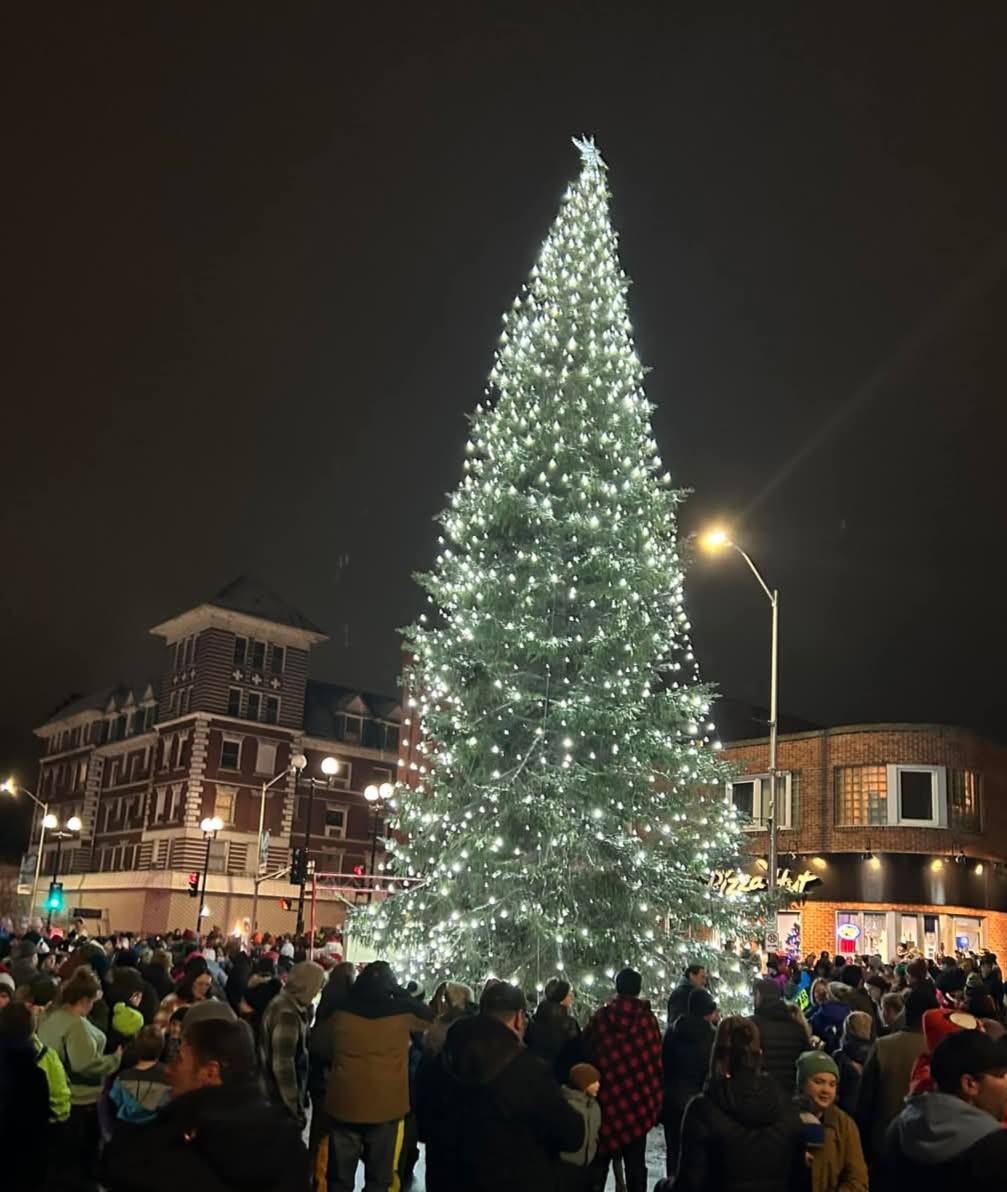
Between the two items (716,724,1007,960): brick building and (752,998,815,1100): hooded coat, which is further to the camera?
(716,724,1007,960): brick building

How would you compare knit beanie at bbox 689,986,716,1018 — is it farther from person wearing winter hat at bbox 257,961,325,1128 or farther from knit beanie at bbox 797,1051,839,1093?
person wearing winter hat at bbox 257,961,325,1128

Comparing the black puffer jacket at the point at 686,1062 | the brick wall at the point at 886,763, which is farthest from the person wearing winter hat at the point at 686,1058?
the brick wall at the point at 886,763

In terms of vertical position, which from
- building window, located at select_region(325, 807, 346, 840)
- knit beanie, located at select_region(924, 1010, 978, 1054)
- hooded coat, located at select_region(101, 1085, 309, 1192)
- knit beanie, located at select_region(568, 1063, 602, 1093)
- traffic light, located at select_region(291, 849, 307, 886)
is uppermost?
building window, located at select_region(325, 807, 346, 840)

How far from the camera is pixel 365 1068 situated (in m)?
8.14

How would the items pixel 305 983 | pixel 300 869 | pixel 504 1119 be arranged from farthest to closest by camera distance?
1. pixel 300 869
2. pixel 305 983
3. pixel 504 1119

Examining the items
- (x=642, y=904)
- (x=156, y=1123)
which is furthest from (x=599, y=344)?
(x=156, y=1123)

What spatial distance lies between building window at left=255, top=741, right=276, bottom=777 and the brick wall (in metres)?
41.3

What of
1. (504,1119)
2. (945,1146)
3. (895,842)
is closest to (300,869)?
(895,842)

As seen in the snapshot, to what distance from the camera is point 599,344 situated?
66.4 feet

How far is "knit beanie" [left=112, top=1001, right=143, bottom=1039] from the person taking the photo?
9469 millimetres

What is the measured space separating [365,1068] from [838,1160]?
3384 mm

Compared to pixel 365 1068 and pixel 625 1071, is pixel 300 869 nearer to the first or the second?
pixel 625 1071

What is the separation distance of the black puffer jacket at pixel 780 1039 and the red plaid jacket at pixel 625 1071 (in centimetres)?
87

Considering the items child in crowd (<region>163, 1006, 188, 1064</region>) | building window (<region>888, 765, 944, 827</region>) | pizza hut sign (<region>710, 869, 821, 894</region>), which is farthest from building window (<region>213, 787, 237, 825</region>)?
child in crowd (<region>163, 1006, 188, 1064</region>)
